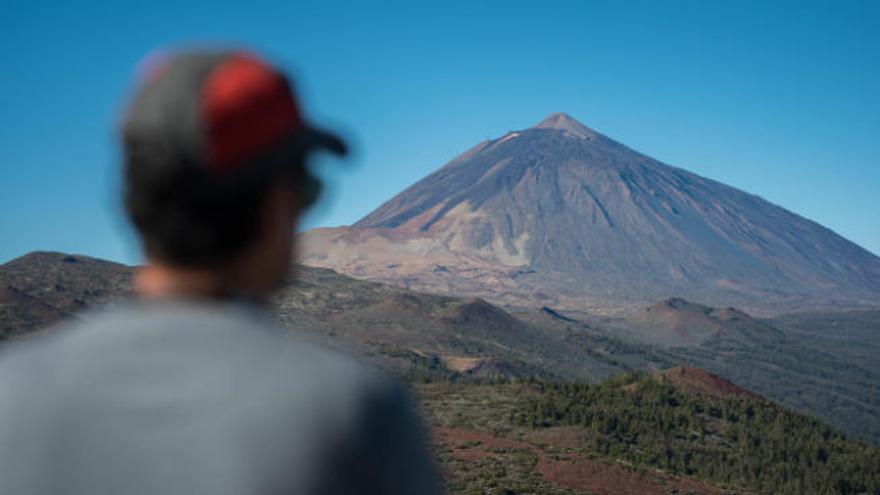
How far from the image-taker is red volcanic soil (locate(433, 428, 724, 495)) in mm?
20609

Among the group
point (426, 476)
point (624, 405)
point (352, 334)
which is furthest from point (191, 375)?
point (352, 334)

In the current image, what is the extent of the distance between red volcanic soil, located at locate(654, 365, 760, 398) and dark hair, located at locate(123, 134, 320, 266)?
111 ft

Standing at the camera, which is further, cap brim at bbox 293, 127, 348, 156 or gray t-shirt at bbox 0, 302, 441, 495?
cap brim at bbox 293, 127, 348, 156

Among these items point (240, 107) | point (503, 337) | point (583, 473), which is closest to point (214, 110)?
point (240, 107)

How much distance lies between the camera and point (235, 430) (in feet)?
4.74

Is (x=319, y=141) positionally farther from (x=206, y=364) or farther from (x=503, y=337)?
(x=503, y=337)

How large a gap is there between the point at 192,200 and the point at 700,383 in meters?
35.4

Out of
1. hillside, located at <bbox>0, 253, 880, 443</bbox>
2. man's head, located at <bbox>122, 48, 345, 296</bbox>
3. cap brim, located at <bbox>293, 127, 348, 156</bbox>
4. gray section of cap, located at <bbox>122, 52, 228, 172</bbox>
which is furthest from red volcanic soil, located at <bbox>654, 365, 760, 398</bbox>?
gray section of cap, located at <bbox>122, 52, 228, 172</bbox>

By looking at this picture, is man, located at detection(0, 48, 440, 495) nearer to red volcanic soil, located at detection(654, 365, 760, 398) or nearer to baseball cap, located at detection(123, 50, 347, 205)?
baseball cap, located at detection(123, 50, 347, 205)

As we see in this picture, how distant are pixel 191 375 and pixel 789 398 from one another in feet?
315

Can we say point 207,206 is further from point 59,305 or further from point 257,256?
point 59,305

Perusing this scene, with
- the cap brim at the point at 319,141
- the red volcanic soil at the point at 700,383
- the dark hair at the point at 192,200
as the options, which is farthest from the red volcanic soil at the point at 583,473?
the dark hair at the point at 192,200

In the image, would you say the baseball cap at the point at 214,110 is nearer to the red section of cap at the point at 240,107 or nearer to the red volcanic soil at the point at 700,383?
the red section of cap at the point at 240,107

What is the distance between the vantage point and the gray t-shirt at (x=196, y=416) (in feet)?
4.72
